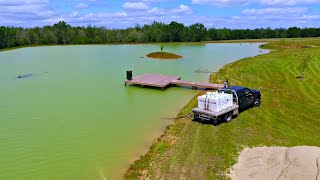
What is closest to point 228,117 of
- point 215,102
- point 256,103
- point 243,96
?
point 215,102

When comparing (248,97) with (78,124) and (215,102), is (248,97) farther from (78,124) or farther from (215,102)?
(78,124)

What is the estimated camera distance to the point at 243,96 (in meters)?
22.9

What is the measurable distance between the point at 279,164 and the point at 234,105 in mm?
8711

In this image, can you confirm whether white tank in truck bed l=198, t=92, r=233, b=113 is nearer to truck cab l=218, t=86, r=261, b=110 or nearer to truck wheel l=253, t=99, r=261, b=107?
truck cab l=218, t=86, r=261, b=110

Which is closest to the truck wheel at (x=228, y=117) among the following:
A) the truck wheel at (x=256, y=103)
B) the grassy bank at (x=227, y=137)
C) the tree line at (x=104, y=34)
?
the grassy bank at (x=227, y=137)

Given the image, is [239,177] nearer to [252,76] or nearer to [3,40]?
[252,76]

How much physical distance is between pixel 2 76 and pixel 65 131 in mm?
31221

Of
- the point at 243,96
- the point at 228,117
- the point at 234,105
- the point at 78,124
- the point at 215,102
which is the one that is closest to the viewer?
the point at 215,102

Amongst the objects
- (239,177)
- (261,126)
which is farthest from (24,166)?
(261,126)

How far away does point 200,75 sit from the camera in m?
44.6

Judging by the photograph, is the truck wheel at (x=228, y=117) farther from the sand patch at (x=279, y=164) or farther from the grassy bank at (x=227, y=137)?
the sand patch at (x=279, y=164)

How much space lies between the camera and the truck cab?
22.2 metres

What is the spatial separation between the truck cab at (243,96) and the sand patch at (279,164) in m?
7.06

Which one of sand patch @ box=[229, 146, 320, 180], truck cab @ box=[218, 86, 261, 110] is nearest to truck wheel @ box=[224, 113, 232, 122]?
truck cab @ box=[218, 86, 261, 110]
